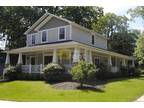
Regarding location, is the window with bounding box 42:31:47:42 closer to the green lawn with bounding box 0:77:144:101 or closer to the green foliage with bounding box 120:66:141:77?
the green foliage with bounding box 120:66:141:77

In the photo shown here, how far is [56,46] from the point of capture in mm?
22750

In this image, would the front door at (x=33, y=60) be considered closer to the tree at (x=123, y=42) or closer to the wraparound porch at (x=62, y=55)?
the wraparound porch at (x=62, y=55)

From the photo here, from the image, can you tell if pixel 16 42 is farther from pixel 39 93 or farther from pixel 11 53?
pixel 39 93

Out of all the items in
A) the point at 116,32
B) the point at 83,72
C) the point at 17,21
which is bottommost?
the point at 83,72

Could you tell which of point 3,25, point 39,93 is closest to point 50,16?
point 3,25

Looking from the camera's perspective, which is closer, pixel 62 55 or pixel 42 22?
pixel 62 55

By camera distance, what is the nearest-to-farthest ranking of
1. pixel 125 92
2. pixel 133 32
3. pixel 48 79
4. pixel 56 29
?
pixel 125 92 → pixel 48 79 → pixel 56 29 → pixel 133 32

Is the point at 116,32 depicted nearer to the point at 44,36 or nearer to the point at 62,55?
the point at 44,36

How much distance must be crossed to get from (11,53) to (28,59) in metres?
2.28

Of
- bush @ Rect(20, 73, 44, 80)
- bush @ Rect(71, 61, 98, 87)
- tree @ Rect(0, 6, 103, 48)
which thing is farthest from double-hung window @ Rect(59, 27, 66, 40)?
bush @ Rect(71, 61, 98, 87)

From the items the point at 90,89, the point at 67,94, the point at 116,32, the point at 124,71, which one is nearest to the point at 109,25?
the point at 116,32

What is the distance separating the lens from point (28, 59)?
1148 inches

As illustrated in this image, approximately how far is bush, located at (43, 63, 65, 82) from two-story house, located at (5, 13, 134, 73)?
1.31 m

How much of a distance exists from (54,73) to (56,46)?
2.94m
